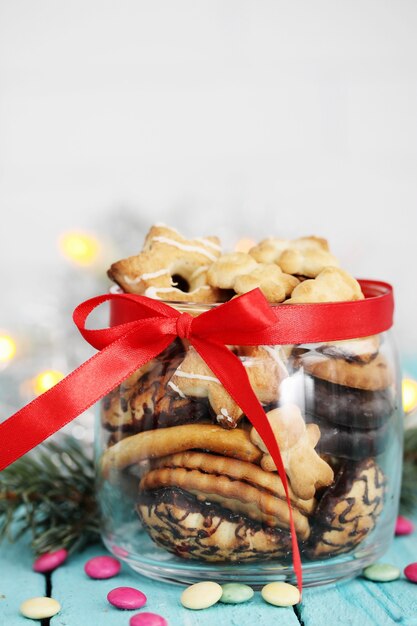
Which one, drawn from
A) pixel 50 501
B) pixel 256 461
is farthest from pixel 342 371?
pixel 50 501

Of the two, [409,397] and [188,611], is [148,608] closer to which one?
[188,611]

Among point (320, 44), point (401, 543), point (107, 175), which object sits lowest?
point (401, 543)

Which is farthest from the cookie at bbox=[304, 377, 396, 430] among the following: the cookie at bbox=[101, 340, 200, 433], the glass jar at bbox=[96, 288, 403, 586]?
the cookie at bbox=[101, 340, 200, 433]

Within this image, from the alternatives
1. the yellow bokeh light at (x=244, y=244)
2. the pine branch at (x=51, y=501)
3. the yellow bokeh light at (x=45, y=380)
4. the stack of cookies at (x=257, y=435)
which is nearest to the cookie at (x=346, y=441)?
the stack of cookies at (x=257, y=435)

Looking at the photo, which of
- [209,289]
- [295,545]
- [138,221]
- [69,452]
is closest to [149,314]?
[209,289]

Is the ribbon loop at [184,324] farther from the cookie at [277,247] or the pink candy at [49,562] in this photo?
the pink candy at [49,562]

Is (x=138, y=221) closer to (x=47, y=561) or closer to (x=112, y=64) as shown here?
(x=112, y=64)
